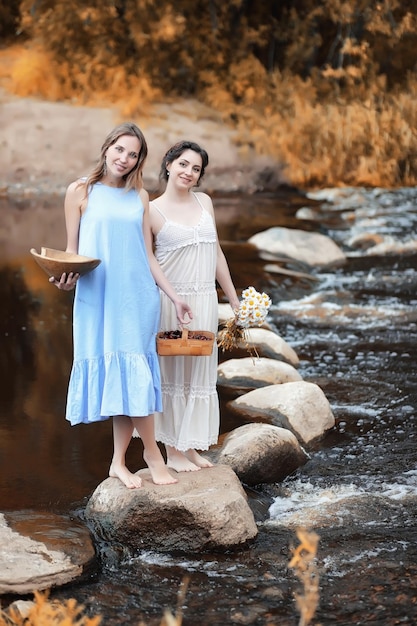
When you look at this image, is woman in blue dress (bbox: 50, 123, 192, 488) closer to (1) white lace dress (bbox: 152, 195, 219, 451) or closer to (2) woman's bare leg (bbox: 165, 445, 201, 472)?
(1) white lace dress (bbox: 152, 195, 219, 451)

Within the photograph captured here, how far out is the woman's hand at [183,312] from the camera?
4.38 meters

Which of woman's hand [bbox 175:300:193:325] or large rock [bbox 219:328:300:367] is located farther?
large rock [bbox 219:328:300:367]

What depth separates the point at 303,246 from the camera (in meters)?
10.9

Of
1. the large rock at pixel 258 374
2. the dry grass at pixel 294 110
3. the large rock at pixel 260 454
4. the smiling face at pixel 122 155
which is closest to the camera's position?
the smiling face at pixel 122 155

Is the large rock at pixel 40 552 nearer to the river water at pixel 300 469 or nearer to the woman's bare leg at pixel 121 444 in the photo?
the river water at pixel 300 469

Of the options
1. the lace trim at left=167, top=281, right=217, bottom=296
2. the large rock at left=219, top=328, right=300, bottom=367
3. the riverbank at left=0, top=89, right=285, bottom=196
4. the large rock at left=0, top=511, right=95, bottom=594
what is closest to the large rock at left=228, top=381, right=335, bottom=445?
the large rock at left=219, top=328, right=300, bottom=367

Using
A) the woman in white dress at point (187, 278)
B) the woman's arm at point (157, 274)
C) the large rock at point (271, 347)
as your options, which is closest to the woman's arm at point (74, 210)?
the woman's arm at point (157, 274)

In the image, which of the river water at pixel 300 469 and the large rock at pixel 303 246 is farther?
the large rock at pixel 303 246

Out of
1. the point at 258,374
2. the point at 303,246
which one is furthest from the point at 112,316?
the point at 303,246

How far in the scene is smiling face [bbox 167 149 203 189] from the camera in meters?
4.50

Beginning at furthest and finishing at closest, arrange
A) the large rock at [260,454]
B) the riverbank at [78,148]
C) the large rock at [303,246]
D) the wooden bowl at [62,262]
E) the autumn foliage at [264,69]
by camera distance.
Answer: the autumn foliage at [264,69], the riverbank at [78,148], the large rock at [303,246], the large rock at [260,454], the wooden bowl at [62,262]

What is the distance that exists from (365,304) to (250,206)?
5348 mm

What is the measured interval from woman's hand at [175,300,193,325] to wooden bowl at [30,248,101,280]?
1.40ft

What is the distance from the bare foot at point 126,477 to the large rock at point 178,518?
0.08ft
